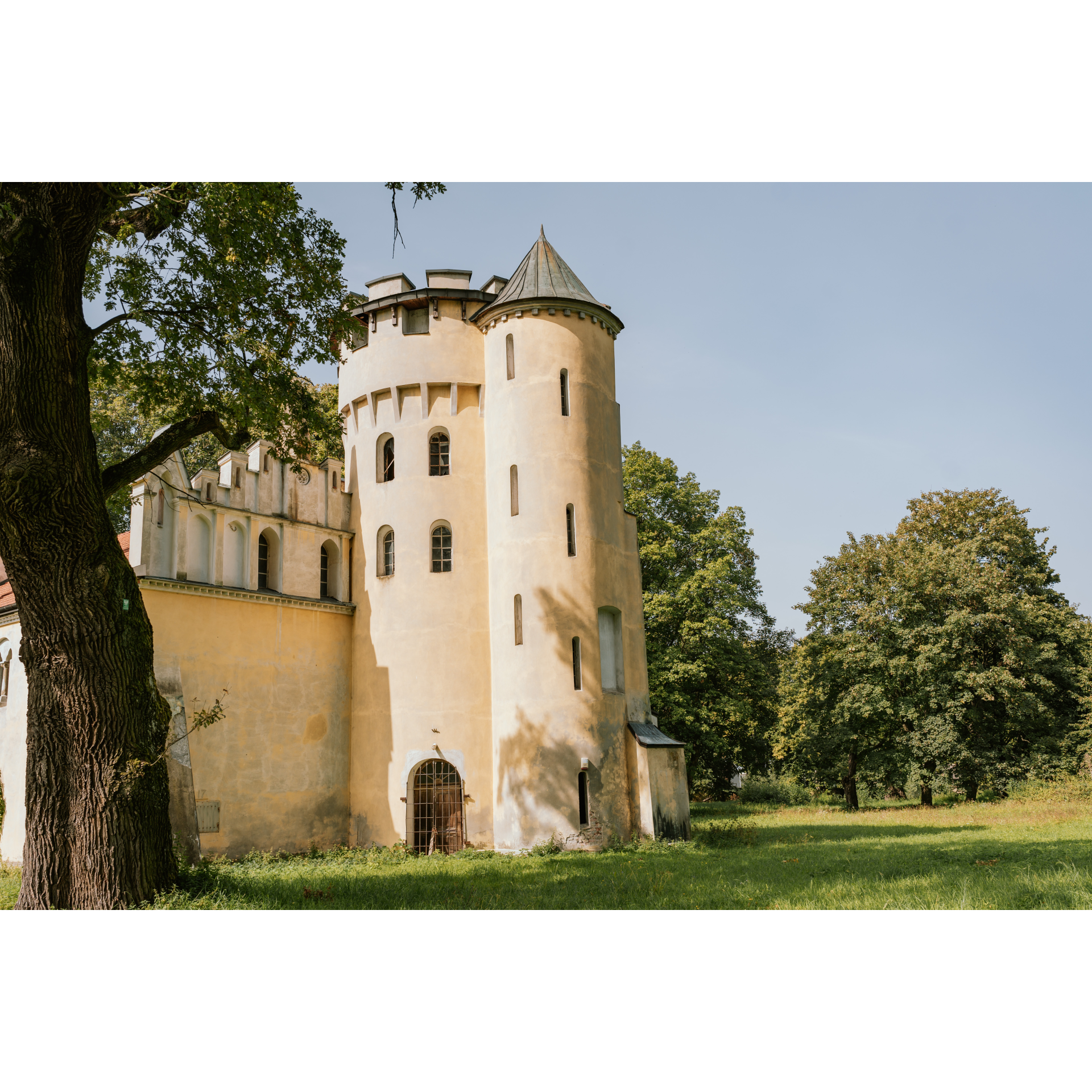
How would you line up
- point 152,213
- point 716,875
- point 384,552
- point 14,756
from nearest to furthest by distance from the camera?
1. point 152,213
2. point 716,875
3. point 14,756
4. point 384,552

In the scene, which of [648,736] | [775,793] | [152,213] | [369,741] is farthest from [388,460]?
[775,793]

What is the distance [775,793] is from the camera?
135ft

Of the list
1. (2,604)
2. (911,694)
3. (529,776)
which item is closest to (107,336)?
(2,604)

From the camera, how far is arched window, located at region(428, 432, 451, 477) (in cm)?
2223

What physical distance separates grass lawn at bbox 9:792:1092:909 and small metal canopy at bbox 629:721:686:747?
6.94 feet

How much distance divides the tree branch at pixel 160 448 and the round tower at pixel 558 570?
8783mm

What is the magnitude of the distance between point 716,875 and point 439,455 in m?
12.5

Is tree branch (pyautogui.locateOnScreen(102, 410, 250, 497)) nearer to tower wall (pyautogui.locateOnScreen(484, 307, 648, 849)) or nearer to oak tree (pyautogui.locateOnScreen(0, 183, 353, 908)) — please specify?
oak tree (pyautogui.locateOnScreen(0, 183, 353, 908))

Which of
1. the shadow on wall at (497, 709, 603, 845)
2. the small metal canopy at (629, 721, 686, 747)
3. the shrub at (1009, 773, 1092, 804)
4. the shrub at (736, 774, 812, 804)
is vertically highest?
the small metal canopy at (629, 721, 686, 747)

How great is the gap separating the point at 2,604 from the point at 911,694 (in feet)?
97.4

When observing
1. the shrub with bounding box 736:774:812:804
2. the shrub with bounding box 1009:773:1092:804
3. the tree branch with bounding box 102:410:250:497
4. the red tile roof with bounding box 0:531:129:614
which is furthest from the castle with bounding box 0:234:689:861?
the shrub with bounding box 736:774:812:804

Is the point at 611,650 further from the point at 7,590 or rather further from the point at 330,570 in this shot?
the point at 7,590

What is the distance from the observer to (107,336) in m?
13.1

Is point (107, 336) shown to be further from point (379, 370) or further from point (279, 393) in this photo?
point (379, 370)
